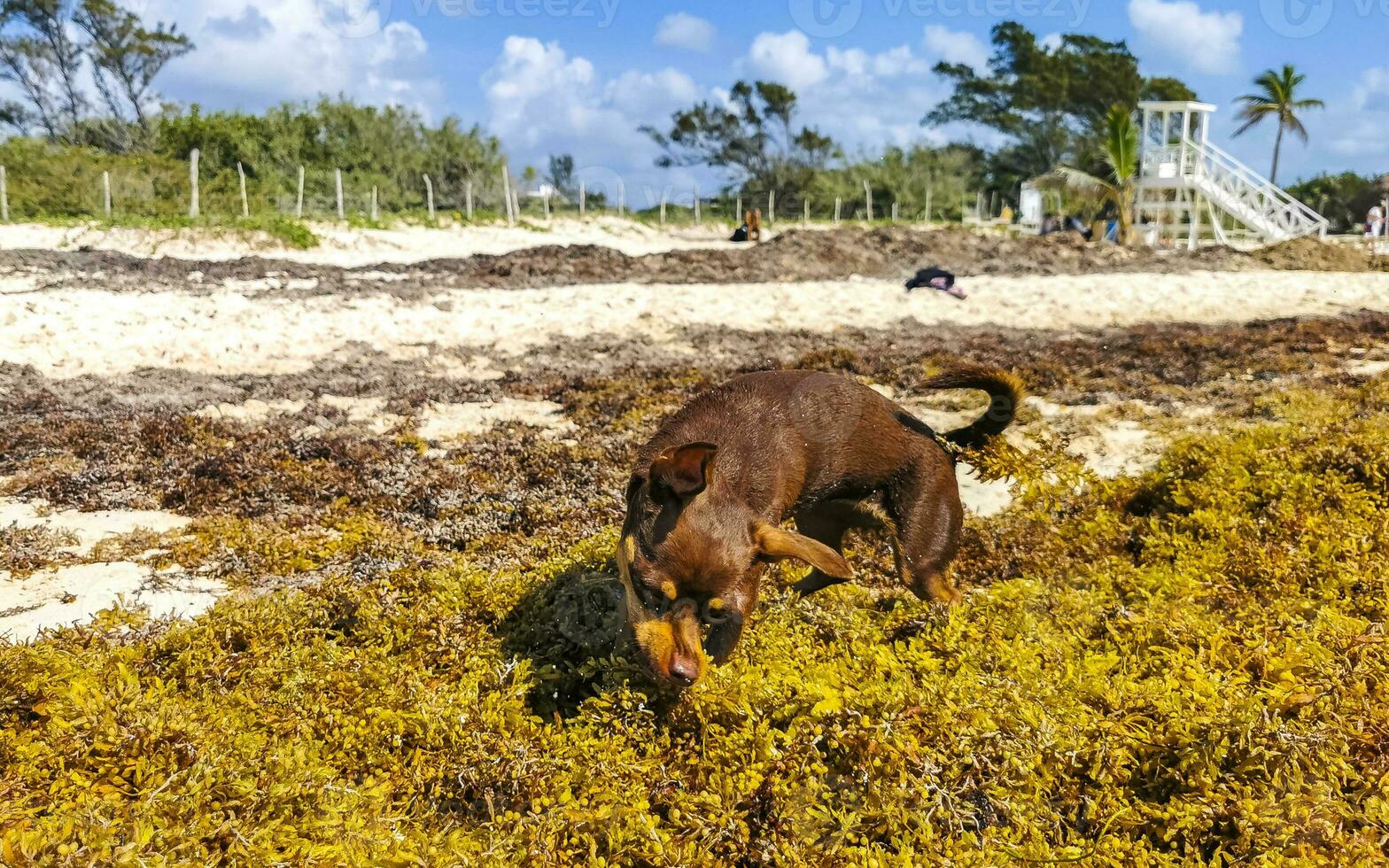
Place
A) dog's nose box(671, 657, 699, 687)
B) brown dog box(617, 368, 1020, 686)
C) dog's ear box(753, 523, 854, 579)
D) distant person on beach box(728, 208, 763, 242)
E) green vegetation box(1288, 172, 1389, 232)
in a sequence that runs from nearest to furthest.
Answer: dog's nose box(671, 657, 699, 687), brown dog box(617, 368, 1020, 686), dog's ear box(753, 523, 854, 579), distant person on beach box(728, 208, 763, 242), green vegetation box(1288, 172, 1389, 232)

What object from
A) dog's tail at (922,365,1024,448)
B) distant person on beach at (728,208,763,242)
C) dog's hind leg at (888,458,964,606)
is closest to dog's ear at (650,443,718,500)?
dog's hind leg at (888,458,964,606)

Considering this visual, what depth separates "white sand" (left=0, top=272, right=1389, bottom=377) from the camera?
36.4ft

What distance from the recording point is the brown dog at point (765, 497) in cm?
294

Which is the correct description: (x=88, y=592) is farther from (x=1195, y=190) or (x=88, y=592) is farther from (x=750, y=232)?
(x=1195, y=190)

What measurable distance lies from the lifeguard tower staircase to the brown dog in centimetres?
3649

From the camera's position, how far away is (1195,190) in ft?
118

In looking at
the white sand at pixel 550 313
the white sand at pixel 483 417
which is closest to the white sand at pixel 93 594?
the white sand at pixel 483 417

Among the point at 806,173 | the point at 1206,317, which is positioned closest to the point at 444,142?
the point at 806,173

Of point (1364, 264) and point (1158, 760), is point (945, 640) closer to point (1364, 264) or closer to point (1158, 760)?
point (1158, 760)

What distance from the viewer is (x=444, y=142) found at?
138ft

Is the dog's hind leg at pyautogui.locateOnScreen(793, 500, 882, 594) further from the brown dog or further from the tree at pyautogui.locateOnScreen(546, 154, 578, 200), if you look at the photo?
the tree at pyautogui.locateOnScreen(546, 154, 578, 200)

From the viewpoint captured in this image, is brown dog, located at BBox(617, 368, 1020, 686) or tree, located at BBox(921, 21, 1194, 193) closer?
brown dog, located at BBox(617, 368, 1020, 686)

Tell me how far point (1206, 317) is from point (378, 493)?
48.6 feet

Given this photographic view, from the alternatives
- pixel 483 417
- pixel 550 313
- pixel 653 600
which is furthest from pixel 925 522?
pixel 550 313
